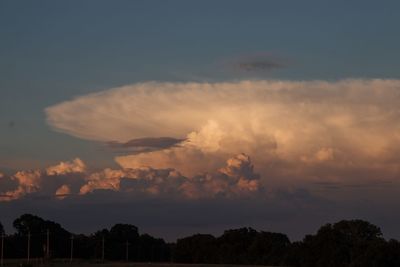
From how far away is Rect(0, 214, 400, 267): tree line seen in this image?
12500cm

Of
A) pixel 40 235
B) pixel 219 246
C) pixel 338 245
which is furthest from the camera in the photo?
pixel 219 246

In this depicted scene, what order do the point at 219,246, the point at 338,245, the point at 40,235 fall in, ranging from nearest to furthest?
the point at 338,245 < the point at 40,235 < the point at 219,246

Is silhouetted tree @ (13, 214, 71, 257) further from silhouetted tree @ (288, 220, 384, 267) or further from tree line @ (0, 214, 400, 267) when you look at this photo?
silhouetted tree @ (288, 220, 384, 267)

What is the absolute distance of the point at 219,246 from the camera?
173m

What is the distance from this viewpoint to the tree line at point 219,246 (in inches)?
4921

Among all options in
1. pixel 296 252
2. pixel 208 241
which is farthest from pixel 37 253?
pixel 296 252

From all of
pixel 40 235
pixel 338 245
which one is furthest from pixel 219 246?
pixel 338 245

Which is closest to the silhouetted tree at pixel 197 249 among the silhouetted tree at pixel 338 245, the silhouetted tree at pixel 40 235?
the silhouetted tree at pixel 40 235

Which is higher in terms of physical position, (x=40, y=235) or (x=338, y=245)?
(x=40, y=235)

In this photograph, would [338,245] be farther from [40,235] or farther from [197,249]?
[40,235]

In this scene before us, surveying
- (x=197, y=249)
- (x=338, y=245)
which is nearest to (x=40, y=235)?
(x=197, y=249)

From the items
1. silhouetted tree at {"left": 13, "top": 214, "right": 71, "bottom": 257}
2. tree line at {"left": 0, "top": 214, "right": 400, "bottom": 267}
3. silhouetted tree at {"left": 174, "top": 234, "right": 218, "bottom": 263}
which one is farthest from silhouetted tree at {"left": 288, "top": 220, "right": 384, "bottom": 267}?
silhouetted tree at {"left": 13, "top": 214, "right": 71, "bottom": 257}

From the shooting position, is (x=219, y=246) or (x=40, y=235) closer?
(x=40, y=235)

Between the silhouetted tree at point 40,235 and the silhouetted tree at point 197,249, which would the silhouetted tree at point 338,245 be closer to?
the silhouetted tree at point 197,249
